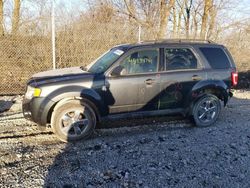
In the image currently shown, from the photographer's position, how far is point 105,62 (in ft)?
17.7

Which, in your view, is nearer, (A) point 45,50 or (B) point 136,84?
(B) point 136,84

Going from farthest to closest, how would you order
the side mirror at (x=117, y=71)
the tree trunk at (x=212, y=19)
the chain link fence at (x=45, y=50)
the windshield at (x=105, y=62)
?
1. the tree trunk at (x=212, y=19)
2. the chain link fence at (x=45, y=50)
3. the windshield at (x=105, y=62)
4. the side mirror at (x=117, y=71)

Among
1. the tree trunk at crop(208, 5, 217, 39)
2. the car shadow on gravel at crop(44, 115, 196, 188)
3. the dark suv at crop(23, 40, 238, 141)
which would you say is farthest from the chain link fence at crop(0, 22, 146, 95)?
the tree trunk at crop(208, 5, 217, 39)

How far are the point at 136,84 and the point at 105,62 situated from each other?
804 mm

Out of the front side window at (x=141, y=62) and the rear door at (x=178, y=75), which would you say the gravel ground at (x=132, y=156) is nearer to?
the rear door at (x=178, y=75)

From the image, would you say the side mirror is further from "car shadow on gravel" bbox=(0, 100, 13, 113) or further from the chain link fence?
the chain link fence

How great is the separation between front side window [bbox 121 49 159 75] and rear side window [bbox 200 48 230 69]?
1.18 m

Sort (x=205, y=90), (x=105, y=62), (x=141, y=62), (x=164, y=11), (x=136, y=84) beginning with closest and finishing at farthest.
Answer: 1. (x=136, y=84)
2. (x=141, y=62)
3. (x=105, y=62)
4. (x=205, y=90)
5. (x=164, y=11)

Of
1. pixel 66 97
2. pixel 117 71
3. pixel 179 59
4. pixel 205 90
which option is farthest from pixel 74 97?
pixel 205 90

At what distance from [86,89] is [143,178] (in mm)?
2004

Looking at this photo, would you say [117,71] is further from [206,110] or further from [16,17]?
[16,17]

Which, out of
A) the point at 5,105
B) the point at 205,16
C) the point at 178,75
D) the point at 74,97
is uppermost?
the point at 205,16

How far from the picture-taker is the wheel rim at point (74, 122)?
15.9 feet

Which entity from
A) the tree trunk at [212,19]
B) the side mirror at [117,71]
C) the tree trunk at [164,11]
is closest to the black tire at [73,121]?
the side mirror at [117,71]
